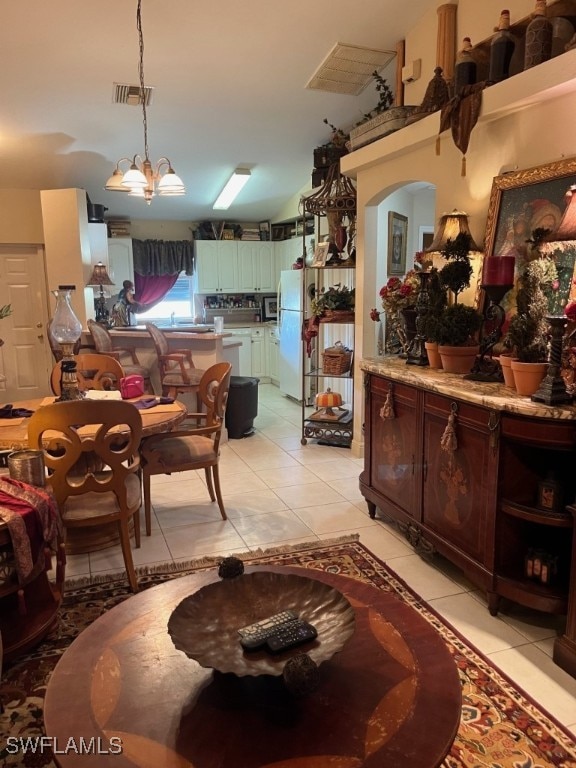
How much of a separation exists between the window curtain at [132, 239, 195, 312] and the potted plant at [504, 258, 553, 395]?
235 inches

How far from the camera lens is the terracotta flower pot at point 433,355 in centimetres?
306

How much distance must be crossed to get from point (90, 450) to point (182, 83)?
130 inches

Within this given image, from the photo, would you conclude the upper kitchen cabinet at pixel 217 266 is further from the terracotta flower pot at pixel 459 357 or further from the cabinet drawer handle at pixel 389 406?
the terracotta flower pot at pixel 459 357

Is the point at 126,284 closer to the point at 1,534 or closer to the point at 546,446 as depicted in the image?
the point at 1,534

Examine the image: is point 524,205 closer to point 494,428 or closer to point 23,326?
point 494,428

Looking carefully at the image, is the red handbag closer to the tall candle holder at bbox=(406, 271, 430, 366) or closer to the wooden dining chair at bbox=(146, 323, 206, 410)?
the wooden dining chair at bbox=(146, 323, 206, 410)

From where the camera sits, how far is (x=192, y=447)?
11.1 feet

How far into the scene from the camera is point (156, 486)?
13.6 feet

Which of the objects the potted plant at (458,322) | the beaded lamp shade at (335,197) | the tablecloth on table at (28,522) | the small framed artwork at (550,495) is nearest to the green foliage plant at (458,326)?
the potted plant at (458,322)

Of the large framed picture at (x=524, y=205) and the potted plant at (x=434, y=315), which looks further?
the potted plant at (x=434, y=315)

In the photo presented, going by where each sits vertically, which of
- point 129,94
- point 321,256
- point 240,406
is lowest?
point 240,406

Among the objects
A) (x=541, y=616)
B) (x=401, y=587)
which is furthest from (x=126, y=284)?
(x=541, y=616)

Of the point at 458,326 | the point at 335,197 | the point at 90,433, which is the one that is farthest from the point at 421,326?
the point at 335,197

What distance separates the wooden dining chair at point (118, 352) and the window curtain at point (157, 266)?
243 centimetres
